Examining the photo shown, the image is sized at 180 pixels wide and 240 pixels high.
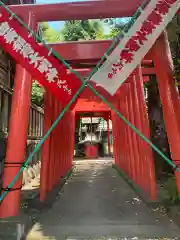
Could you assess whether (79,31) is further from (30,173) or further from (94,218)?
(94,218)

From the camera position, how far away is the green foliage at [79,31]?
53.5 ft

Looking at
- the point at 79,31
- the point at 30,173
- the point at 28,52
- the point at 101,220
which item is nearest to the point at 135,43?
the point at 28,52

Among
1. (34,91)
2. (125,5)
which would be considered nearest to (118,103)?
(34,91)

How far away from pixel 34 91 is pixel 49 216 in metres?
6.27

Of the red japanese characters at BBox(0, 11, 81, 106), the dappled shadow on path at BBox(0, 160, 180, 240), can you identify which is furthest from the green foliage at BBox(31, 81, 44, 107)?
the red japanese characters at BBox(0, 11, 81, 106)

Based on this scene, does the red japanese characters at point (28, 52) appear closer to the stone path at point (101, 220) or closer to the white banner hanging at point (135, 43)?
the white banner hanging at point (135, 43)

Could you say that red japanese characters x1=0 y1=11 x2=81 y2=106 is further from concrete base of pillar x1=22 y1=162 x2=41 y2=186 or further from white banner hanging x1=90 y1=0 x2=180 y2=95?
concrete base of pillar x1=22 y1=162 x2=41 y2=186

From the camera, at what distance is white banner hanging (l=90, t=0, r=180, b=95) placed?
170 inches

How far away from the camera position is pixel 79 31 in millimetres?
16312

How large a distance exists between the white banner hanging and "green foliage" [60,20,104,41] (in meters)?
11.8

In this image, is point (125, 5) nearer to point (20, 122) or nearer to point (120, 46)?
point (120, 46)

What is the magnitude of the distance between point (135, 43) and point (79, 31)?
41.3 feet

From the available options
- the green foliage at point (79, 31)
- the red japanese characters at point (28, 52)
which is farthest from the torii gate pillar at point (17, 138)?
the green foliage at point (79, 31)

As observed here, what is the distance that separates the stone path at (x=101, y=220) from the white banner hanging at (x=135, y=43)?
7.33 feet
